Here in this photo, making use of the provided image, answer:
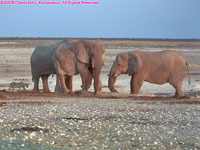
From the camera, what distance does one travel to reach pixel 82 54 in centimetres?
2059

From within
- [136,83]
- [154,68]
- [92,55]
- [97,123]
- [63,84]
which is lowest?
[136,83]

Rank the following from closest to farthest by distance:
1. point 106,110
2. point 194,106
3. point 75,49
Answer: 1. point 106,110
2. point 194,106
3. point 75,49

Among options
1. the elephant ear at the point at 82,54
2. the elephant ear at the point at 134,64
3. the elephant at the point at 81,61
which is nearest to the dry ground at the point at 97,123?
the elephant at the point at 81,61

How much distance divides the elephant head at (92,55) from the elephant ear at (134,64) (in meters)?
1.75

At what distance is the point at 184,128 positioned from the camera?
11734 mm

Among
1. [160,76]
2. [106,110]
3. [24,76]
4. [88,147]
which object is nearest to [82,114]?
[106,110]

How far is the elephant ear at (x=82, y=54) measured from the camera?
2050cm

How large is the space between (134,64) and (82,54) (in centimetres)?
238

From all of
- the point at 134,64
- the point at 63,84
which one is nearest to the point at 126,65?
the point at 134,64

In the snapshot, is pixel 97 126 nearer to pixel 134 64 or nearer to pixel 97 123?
pixel 97 123

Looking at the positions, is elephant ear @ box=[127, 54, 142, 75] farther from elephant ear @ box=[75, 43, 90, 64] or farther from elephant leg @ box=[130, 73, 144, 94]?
elephant ear @ box=[75, 43, 90, 64]

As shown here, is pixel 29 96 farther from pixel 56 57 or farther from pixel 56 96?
pixel 56 57

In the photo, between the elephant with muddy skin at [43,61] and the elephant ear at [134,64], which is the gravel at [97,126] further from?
the elephant with muddy skin at [43,61]

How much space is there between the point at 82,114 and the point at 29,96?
17.5 feet
